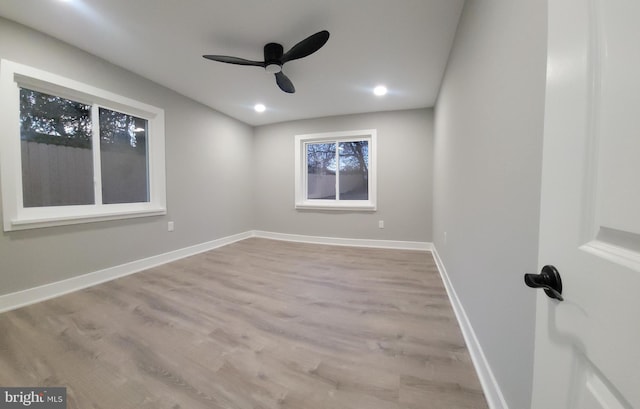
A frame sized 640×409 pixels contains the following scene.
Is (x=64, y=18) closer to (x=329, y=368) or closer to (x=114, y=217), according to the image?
(x=114, y=217)

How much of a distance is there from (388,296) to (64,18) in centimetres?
361

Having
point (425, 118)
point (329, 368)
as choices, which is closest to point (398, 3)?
point (425, 118)

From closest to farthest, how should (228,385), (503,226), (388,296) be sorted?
(503,226) < (228,385) < (388,296)

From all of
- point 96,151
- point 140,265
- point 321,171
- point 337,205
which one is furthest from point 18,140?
point 337,205

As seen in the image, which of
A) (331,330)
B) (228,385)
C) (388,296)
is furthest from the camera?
(388,296)

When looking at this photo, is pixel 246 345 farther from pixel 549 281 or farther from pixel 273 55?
pixel 273 55

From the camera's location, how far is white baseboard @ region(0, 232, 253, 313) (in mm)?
1860

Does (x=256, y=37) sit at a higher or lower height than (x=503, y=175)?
higher

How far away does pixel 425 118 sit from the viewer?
359 cm

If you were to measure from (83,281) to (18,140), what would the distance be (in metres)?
1.38

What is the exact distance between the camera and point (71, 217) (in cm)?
216

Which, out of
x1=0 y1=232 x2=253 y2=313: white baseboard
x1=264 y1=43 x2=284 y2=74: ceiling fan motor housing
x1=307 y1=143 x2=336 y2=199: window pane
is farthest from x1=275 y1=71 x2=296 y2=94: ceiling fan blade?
x1=0 y1=232 x2=253 y2=313: white baseboard

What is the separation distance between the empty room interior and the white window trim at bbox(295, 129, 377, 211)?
63 mm

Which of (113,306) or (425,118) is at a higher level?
(425,118)
